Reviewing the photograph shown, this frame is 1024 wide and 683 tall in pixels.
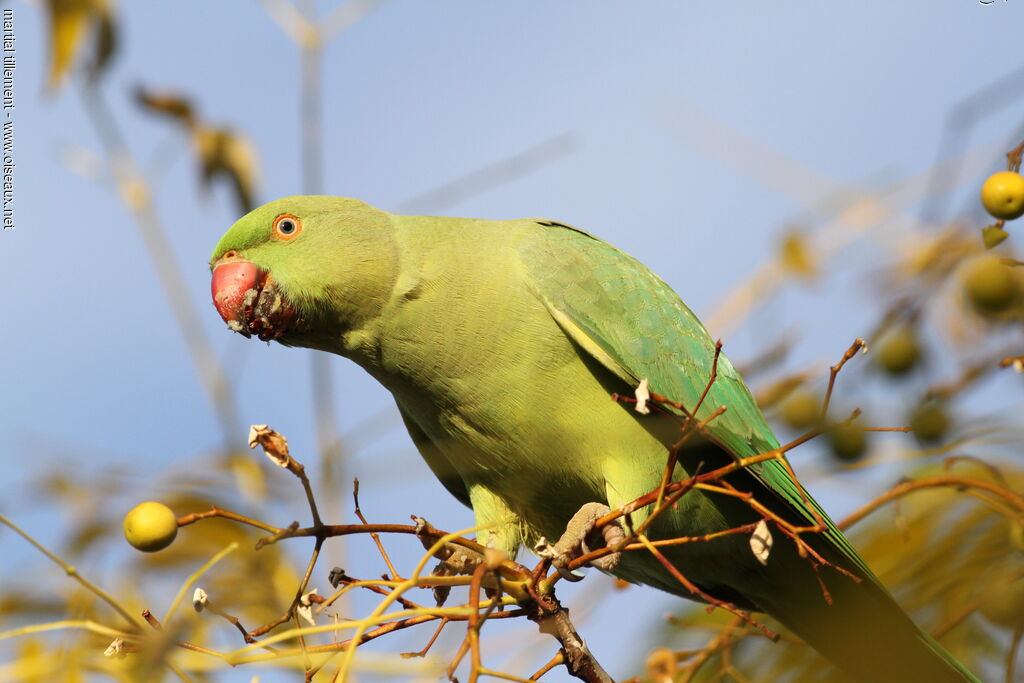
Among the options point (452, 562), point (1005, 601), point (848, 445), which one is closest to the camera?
point (1005, 601)

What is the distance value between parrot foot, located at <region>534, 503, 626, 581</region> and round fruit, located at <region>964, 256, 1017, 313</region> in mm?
1362

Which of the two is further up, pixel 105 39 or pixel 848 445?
pixel 105 39

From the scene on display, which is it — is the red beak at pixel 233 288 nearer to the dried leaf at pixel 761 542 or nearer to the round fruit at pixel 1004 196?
the dried leaf at pixel 761 542

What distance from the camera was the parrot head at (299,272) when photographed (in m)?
3.54

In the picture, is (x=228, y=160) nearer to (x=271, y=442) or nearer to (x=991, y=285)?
(x=271, y=442)

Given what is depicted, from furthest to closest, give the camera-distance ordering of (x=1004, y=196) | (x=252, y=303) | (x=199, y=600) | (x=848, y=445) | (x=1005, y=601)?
(x=848, y=445) < (x=252, y=303) < (x=1004, y=196) < (x=1005, y=601) < (x=199, y=600)

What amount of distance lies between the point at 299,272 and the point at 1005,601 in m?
2.35

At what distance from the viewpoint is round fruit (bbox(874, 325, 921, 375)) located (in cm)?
370

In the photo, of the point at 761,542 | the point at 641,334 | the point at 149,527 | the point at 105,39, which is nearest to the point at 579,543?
the point at 761,542

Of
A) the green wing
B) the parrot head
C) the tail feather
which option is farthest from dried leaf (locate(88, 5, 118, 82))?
the tail feather

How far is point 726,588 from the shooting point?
4094 mm

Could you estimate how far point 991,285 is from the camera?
3324 mm

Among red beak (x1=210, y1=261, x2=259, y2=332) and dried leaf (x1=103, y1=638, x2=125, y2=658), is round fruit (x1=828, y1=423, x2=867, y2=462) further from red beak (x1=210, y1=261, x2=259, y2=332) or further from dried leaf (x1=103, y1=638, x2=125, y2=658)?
dried leaf (x1=103, y1=638, x2=125, y2=658)

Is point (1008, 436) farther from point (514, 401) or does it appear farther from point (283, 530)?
point (283, 530)
